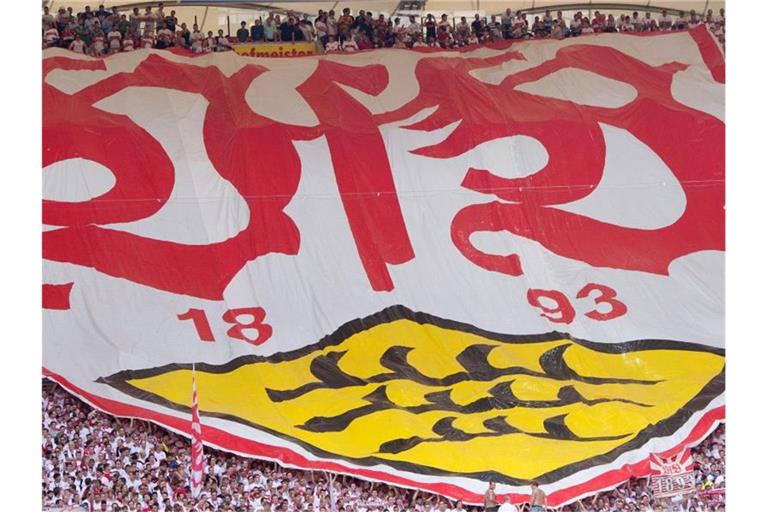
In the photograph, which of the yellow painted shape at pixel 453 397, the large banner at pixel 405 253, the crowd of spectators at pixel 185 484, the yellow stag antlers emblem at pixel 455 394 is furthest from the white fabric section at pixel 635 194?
the crowd of spectators at pixel 185 484

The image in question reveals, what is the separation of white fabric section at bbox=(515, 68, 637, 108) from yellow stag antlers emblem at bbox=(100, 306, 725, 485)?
4.05 m

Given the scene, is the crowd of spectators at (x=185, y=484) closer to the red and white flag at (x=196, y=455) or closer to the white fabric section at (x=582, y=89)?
the red and white flag at (x=196, y=455)

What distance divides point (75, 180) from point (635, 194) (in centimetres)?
806

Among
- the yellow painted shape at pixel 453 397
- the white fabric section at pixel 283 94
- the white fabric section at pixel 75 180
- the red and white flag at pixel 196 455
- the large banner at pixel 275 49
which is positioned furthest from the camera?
the large banner at pixel 275 49

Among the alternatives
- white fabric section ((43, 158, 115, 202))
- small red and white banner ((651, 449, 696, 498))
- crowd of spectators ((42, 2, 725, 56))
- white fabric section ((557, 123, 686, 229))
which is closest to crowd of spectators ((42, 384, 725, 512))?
small red and white banner ((651, 449, 696, 498))

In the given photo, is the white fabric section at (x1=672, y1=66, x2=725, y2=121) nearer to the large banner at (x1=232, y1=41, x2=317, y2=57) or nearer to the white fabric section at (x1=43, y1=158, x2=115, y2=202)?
the large banner at (x1=232, y1=41, x2=317, y2=57)

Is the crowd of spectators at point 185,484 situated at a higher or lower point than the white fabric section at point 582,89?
lower

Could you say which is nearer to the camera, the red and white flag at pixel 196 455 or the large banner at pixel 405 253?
the red and white flag at pixel 196 455

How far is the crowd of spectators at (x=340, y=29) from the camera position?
62.1ft

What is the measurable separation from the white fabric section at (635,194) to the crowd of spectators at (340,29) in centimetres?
303

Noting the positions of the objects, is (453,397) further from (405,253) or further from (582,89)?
(582,89)

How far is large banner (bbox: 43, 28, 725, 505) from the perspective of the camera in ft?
48.9

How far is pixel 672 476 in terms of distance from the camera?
14.4m

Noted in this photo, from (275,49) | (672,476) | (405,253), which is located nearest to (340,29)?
(275,49)
